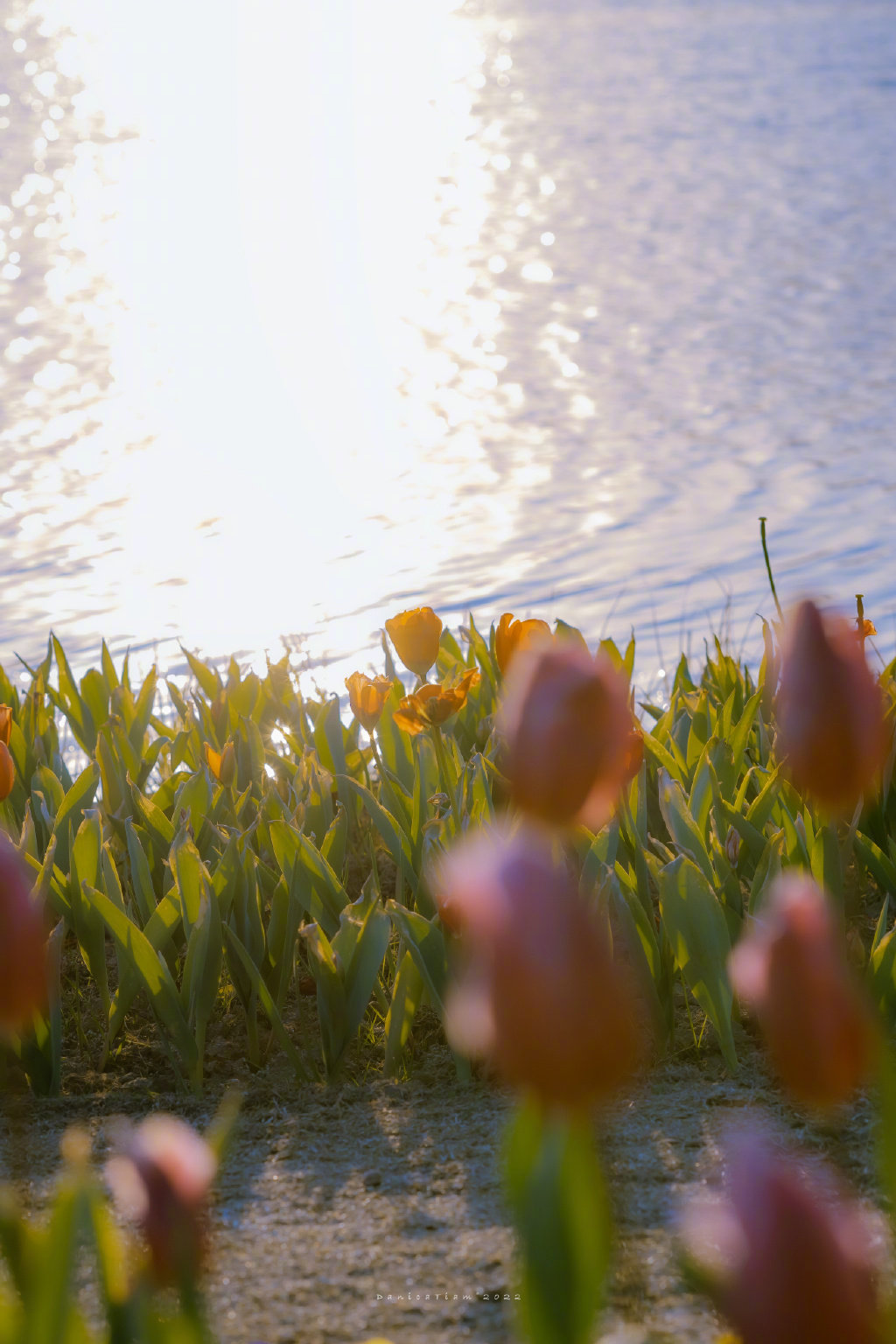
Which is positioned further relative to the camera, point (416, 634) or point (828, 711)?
point (416, 634)

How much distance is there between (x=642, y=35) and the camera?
27.9m

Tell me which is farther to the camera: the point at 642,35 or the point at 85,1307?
the point at 642,35

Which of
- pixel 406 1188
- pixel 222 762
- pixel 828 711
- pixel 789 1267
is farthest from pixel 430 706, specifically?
pixel 789 1267

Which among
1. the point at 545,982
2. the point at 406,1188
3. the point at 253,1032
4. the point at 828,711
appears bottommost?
the point at 406,1188

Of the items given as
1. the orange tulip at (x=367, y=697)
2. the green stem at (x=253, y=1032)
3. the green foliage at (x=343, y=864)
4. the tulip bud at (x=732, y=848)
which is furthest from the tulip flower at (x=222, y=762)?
the tulip bud at (x=732, y=848)

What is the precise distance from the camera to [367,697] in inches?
89.3

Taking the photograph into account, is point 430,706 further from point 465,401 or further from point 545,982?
point 465,401

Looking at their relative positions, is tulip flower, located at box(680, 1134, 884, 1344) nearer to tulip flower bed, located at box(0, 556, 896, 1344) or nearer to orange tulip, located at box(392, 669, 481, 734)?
tulip flower bed, located at box(0, 556, 896, 1344)

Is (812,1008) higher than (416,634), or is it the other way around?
(416,634)

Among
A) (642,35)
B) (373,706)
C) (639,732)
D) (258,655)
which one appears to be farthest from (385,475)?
(642,35)

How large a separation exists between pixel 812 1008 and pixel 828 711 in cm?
22

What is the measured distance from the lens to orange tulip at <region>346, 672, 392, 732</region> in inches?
89.4

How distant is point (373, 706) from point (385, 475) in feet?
12.9

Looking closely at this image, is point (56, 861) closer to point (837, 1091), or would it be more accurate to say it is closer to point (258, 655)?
point (837, 1091)
